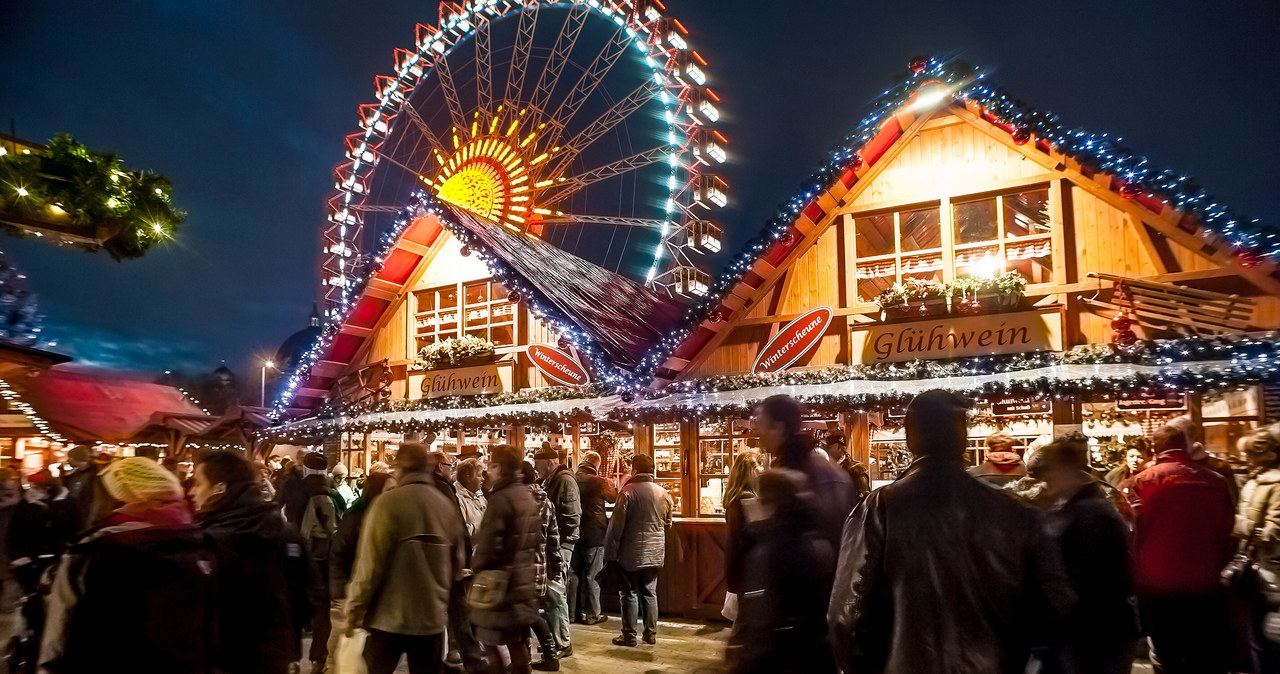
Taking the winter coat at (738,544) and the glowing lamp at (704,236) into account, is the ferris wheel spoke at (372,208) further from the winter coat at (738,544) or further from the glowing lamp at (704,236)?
the winter coat at (738,544)

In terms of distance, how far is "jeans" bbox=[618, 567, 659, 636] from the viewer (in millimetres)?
9250

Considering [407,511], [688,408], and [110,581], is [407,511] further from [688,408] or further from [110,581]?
[688,408]

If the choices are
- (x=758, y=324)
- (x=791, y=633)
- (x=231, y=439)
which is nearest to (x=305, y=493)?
(x=758, y=324)

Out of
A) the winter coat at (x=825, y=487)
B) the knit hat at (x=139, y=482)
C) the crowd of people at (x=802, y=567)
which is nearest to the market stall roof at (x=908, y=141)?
the crowd of people at (x=802, y=567)

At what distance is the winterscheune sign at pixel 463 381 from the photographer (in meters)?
14.2

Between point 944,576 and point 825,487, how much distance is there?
1.08 metres

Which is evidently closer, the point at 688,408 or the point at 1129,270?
the point at 1129,270

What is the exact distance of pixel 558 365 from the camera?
13.2 m

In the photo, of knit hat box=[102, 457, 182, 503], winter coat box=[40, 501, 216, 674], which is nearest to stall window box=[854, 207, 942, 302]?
knit hat box=[102, 457, 182, 503]

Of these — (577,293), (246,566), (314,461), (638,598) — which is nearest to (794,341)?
(638,598)

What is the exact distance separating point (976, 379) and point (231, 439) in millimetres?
14367

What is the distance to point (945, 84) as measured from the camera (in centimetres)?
1056

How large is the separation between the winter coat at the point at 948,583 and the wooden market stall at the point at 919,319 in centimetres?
674

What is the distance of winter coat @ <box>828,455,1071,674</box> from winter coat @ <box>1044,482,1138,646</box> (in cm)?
135
